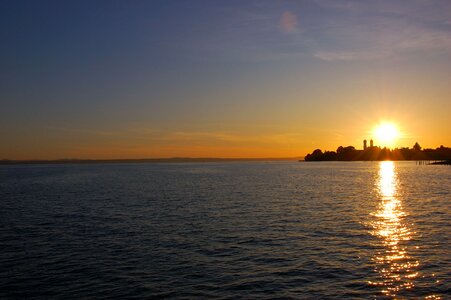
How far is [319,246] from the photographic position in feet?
107

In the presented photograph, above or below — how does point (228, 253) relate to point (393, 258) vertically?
above

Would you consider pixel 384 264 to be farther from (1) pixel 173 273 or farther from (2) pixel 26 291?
(2) pixel 26 291

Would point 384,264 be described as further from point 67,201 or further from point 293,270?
point 67,201

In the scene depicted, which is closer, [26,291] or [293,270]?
[26,291]

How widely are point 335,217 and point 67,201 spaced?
45.5 m

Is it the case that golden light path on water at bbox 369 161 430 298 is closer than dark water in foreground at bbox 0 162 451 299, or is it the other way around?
dark water in foreground at bbox 0 162 451 299

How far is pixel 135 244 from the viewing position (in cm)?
3428

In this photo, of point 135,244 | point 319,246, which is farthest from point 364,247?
point 135,244

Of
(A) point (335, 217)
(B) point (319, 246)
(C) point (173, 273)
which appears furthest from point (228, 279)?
(A) point (335, 217)

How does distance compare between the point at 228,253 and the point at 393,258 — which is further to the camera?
the point at 228,253

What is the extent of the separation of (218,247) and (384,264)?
1254 centimetres

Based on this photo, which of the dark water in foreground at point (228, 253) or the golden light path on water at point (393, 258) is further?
the golden light path on water at point (393, 258)

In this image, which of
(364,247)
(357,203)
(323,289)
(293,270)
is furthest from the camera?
(357,203)

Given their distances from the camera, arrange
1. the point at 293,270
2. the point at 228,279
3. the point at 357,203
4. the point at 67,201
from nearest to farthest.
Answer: the point at 228,279 → the point at 293,270 → the point at 357,203 → the point at 67,201
